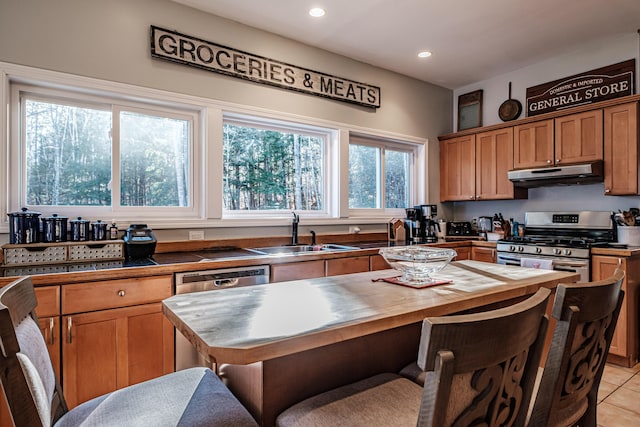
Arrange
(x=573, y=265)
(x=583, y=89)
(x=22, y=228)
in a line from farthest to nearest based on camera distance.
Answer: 1. (x=583, y=89)
2. (x=573, y=265)
3. (x=22, y=228)

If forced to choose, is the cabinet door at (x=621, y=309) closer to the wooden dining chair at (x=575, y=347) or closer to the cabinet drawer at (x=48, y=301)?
the wooden dining chair at (x=575, y=347)

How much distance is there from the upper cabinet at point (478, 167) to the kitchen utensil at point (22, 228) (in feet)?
13.2

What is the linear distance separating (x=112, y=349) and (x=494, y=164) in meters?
3.88

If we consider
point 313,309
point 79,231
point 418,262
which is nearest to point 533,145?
point 418,262

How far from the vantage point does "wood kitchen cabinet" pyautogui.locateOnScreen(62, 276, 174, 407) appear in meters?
1.84

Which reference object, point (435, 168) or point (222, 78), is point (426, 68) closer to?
point (435, 168)

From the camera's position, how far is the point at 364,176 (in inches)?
162

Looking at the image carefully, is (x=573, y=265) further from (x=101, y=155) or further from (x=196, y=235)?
(x=101, y=155)

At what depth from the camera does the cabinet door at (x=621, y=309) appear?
9.07 feet

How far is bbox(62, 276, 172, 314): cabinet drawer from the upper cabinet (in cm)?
343

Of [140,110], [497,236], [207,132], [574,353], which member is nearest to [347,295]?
[574,353]

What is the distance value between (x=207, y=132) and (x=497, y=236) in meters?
3.12

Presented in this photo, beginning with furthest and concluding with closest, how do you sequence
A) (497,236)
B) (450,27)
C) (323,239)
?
(497,236) < (323,239) < (450,27)

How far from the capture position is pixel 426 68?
404 cm
